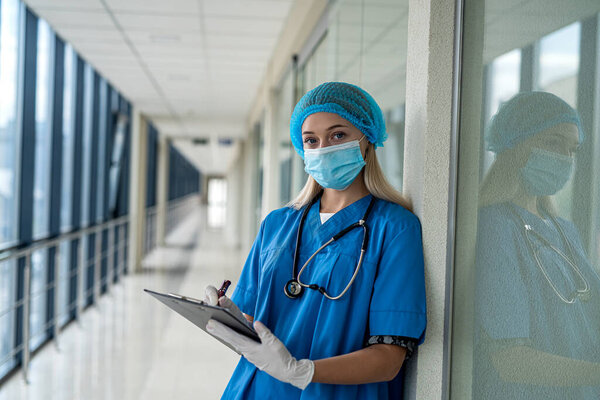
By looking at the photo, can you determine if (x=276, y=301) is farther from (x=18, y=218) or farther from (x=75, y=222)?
(x=75, y=222)

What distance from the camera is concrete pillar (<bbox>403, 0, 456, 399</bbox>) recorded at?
3.94 ft

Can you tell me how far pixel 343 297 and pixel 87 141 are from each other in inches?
218

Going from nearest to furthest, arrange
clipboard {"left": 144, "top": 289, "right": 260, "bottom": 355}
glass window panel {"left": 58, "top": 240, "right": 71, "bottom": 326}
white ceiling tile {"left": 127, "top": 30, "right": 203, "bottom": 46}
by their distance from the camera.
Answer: clipboard {"left": 144, "top": 289, "right": 260, "bottom": 355} → white ceiling tile {"left": 127, "top": 30, "right": 203, "bottom": 46} → glass window panel {"left": 58, "top": 240, "right": 71, "bottom": 326}

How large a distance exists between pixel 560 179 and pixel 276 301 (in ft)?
2.26

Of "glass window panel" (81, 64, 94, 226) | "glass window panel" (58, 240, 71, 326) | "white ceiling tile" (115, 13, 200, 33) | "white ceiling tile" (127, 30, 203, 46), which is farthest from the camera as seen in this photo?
"glass window panel" (81, 64, 94, 226)

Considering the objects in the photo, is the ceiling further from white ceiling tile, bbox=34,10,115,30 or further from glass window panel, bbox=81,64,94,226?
glass window panel, bbox=81,64,94,226

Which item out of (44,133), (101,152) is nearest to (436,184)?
(44,133)

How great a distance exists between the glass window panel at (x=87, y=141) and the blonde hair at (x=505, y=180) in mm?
5341

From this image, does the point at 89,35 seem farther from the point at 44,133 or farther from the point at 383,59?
the point at 383,59

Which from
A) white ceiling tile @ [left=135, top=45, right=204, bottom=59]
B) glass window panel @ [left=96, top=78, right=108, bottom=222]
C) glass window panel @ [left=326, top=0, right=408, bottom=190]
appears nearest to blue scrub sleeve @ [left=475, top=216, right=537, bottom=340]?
glass window panel @ [left=326, top=0, right=408, bottom=190]

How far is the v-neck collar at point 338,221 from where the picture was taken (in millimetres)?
1272

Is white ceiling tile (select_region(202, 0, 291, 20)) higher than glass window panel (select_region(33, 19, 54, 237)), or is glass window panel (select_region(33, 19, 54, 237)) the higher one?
white ceiling tile (select_region(202, 0, 291, 20))

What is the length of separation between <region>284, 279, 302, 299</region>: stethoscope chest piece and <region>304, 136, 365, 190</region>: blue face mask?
252 millimetres

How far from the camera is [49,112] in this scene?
14.6 feet
